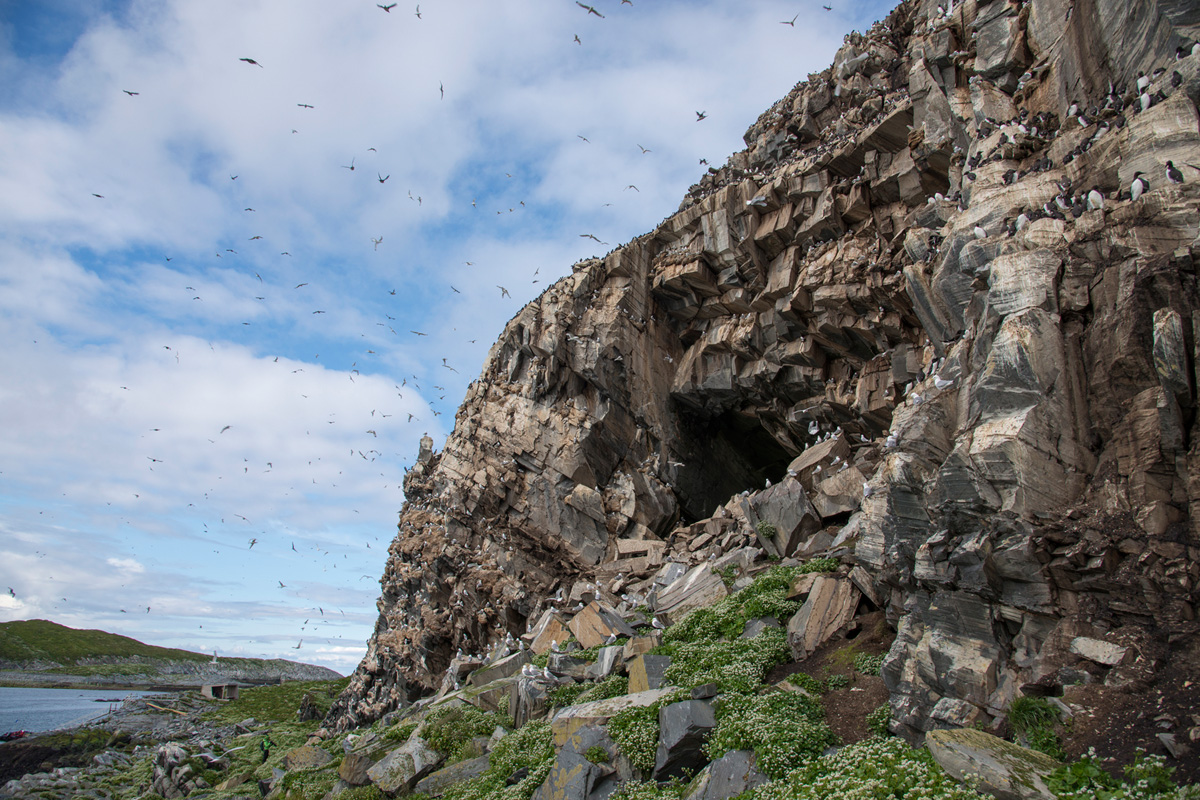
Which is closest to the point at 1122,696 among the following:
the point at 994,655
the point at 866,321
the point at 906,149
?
the point at 994,655

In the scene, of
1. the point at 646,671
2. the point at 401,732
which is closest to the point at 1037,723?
the point at 646,671

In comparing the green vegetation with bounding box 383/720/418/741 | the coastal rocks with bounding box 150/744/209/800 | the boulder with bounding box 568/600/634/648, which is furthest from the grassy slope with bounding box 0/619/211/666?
A: the boulder with bounding box 568/600/634/648

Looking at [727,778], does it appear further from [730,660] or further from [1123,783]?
[1123,783]

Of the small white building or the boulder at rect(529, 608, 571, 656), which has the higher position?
the boulder at rect(529, 608, 571, 656)

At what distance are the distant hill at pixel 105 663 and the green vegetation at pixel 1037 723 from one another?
128240 mm

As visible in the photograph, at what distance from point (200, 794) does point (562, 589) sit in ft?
55.3

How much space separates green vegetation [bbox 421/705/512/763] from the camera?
1722cm

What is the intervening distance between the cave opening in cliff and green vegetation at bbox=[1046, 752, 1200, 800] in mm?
28044

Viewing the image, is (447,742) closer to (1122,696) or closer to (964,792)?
(964,792)

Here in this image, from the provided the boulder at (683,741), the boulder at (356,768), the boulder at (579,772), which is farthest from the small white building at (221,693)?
the boulder at (683,741)

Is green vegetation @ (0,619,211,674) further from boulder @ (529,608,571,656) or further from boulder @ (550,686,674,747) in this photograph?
boulder @ (550,686,674,747)

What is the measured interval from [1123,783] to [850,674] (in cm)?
656

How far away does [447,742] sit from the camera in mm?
17516

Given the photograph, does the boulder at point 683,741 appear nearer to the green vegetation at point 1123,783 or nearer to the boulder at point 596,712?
the boulder at point 596,712
